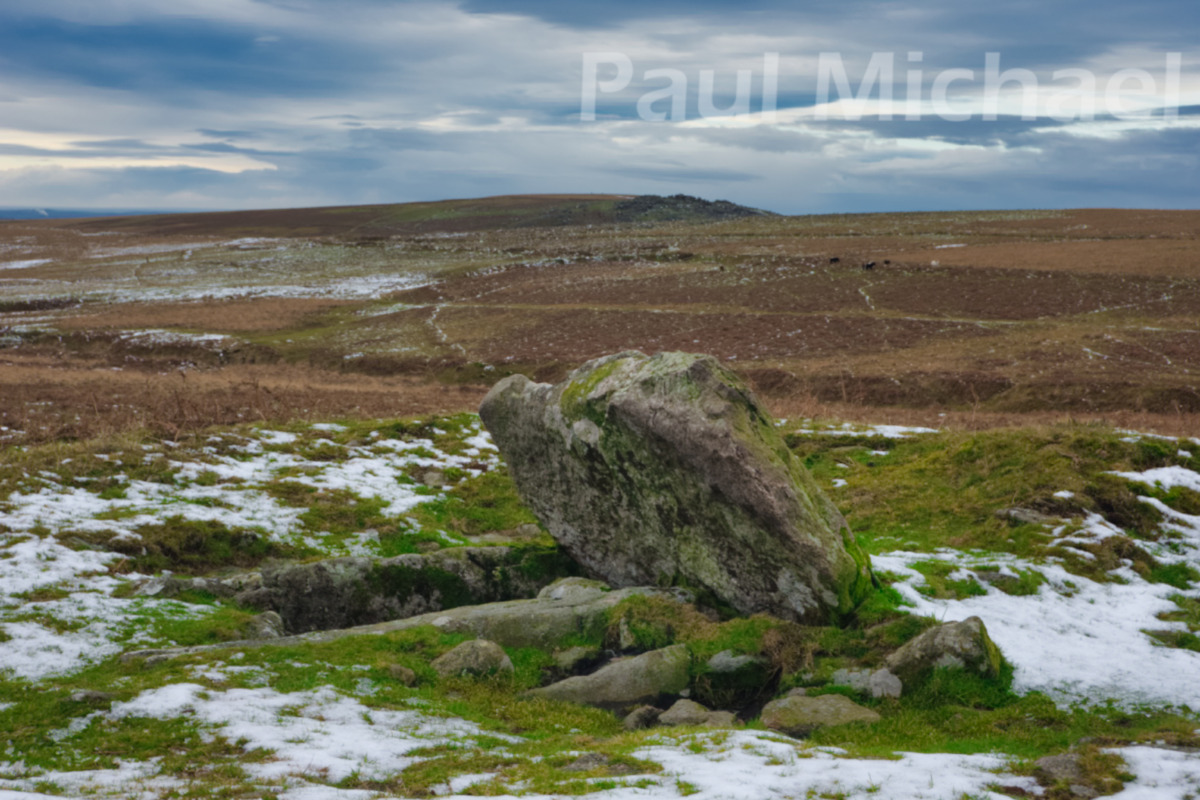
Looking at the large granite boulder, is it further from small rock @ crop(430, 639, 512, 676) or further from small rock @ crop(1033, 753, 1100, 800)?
small rock @ crop(1033, 753, 1100, 800)

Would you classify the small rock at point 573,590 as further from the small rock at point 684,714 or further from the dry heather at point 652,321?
the dry heather at point 652,321

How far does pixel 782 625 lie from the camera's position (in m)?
12.6

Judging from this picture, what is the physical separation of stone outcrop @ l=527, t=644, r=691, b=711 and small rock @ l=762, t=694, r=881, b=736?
59.0 inches

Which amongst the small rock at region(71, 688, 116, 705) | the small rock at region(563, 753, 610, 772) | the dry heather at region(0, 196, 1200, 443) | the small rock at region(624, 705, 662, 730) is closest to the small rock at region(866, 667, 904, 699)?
the small rock at region(624, 705, 662, 730)

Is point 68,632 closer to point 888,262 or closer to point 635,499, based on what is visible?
point 635,499

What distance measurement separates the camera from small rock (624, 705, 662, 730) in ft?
35.6

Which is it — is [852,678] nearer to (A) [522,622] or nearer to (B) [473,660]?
(A) [522,622]

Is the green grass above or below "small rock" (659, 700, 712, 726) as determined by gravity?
above

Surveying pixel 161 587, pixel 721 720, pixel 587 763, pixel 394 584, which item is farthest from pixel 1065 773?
pixel 161 587

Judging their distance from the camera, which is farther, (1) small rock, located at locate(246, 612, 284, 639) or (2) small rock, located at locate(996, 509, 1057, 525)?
(2) small rock, located at locate(996, 509, 1057, 525)

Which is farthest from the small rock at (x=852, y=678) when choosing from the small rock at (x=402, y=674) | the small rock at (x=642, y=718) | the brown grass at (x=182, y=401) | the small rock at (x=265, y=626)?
the brown grass at (x=182, y=401)

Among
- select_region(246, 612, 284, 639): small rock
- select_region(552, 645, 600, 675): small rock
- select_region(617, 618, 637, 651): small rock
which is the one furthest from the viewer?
select_region(246, 612, 284, 639): small rock

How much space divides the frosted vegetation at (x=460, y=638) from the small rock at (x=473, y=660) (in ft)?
0.85

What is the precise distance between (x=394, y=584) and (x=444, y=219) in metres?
177
